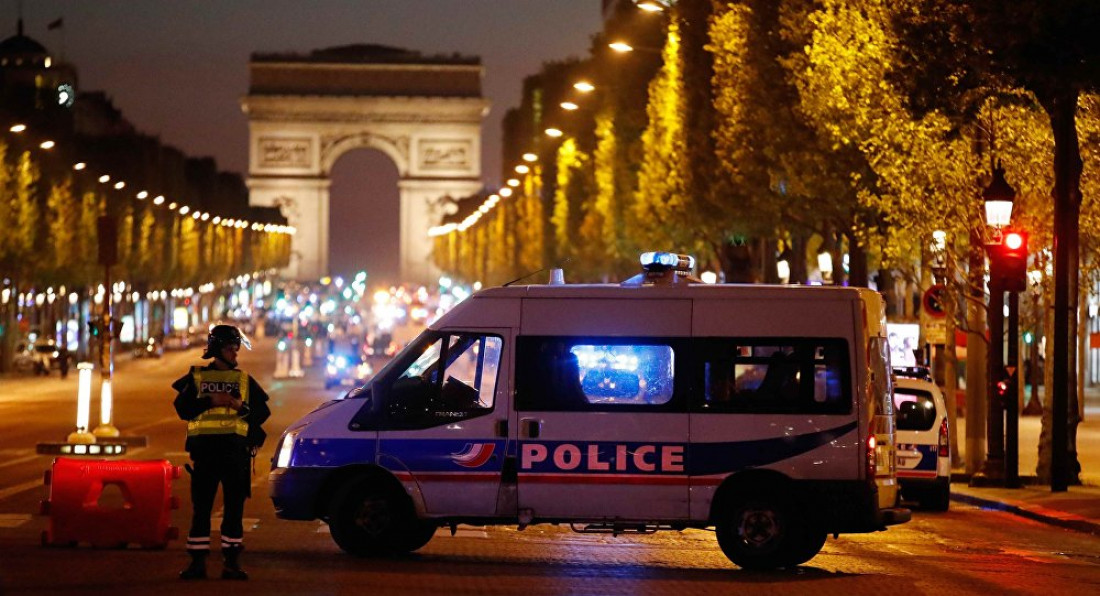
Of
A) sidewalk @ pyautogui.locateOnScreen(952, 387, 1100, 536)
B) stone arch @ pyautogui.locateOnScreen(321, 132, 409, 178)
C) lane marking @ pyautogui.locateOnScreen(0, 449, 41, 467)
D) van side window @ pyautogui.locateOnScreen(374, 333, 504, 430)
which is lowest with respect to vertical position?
sidewalk @ pyautogui.locateOnScreen(952, 387, 1100, 536)

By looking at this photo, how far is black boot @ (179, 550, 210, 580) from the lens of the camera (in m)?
14.0

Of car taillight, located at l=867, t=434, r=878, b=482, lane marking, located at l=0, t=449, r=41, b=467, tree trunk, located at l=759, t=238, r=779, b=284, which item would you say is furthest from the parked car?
car taillight, located at l=867, t=434, r=878, b=482

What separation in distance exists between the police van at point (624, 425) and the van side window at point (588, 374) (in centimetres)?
1

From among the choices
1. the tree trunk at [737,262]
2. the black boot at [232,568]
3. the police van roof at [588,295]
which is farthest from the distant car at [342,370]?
the black boot at [232,568]

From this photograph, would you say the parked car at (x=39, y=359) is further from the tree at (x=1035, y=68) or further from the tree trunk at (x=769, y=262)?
the tree at (x=1035, y=68)

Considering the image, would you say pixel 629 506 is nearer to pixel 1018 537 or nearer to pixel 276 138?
pixel 1018 537

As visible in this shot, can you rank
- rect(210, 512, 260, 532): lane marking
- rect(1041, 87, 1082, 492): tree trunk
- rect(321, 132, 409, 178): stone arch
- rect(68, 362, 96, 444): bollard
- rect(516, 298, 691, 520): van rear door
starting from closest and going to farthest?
rect(516, 298, 691, 520): van rear door → rect(210, 512, 260, 532): lane marking → rect(1041, 87, 1082, 492): tree trunk → rect(68, 362, 96, 444): bollard → rect(321, 132, 409, 178): stone arch

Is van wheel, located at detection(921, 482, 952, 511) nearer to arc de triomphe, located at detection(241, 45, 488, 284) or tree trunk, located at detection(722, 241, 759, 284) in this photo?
tree trunk, located at detection(722, 241, 759, 284)

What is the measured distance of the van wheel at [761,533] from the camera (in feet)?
50.6

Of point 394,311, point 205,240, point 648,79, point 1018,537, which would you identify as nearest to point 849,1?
point 1018,537

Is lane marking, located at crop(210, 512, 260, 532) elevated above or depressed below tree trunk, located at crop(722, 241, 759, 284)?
below

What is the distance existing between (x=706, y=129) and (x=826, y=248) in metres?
3.84

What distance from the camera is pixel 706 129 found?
4522 cm

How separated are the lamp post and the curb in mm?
1198
